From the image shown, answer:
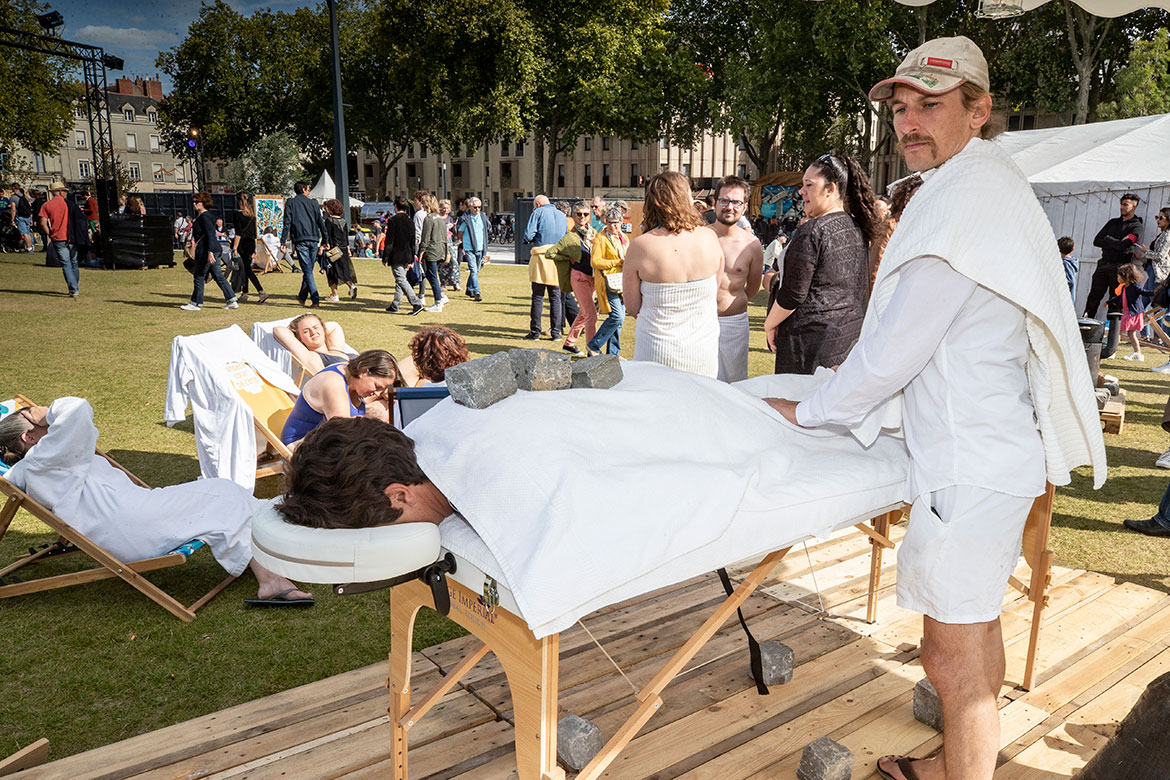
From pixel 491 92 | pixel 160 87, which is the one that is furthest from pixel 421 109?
pixel 160 87

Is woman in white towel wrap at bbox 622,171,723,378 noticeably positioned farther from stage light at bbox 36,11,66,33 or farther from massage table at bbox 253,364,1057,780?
stage light at bbox 36,11,66,33

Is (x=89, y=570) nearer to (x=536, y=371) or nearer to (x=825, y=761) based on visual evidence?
(x=536, y=371)

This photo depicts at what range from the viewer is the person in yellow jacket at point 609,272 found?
8.88m

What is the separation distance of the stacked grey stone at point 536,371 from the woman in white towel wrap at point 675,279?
2.31 meters

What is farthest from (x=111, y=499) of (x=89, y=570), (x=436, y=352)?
(x=436, y=352)

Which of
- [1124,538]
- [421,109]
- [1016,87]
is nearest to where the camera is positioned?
[1124,538]

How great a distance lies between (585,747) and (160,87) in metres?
106

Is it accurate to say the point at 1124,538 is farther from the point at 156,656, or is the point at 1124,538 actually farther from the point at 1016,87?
the point at 1016,87

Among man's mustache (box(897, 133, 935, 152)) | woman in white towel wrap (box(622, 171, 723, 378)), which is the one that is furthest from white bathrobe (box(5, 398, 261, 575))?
man's mustache (box(897, 133, 935, 152))

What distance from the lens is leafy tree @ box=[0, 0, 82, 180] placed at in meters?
36.8

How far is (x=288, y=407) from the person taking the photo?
5.60m

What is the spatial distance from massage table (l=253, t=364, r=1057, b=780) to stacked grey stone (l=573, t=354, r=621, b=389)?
0.31ft

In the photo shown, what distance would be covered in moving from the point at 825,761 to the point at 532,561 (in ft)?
4.28

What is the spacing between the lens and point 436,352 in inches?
169
